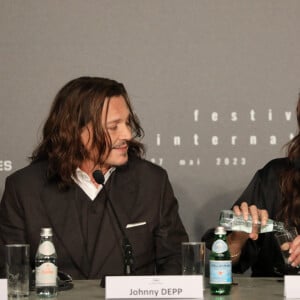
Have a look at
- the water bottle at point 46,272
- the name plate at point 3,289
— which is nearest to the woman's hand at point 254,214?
the water bottle at point 46,272

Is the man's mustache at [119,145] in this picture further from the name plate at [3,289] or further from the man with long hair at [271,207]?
the name plate at [3,289]

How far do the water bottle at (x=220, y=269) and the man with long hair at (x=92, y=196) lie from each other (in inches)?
21.4

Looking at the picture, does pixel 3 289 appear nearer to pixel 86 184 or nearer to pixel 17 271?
pixel 17 271

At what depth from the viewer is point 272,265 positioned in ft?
9.48

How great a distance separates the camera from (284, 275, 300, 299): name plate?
2072 mm

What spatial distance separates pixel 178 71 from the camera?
11.3 feet

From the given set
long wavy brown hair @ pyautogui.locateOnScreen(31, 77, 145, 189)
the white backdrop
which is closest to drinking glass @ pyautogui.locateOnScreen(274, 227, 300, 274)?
long wavy brown hair @ pyautogui.locateOnScreen(31, 77, 145, 189)

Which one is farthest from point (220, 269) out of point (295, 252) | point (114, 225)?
point (114, 225)

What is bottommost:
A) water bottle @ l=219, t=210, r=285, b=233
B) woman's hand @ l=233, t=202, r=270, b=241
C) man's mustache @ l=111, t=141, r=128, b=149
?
water bottle @ l=219, t=210, r=285, b=233

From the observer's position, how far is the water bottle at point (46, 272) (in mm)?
2178

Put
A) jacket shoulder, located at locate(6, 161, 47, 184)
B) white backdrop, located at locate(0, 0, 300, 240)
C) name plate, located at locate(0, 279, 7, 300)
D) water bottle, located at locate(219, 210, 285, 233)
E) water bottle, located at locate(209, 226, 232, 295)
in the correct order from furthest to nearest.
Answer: white backdrop, located at locate(0, 0, 300, 240) < jacket shoulder, located at locate(6, 161, 47, 184) < water bottle, located at locate(219, 210, 285, 233) < water bottle, located at locate(209, 226, 232, 295) < name plate, located at locate(0, 279, 7, 300)

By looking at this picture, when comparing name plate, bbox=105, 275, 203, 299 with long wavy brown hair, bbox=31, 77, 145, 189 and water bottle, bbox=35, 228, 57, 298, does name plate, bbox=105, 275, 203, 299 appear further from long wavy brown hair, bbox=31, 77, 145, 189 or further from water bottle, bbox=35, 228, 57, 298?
long wavy brown hair, bbox=31, 77, 145, 189

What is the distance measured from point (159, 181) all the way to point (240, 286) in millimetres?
705

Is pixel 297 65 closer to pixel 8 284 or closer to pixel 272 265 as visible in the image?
pixel 272 265
